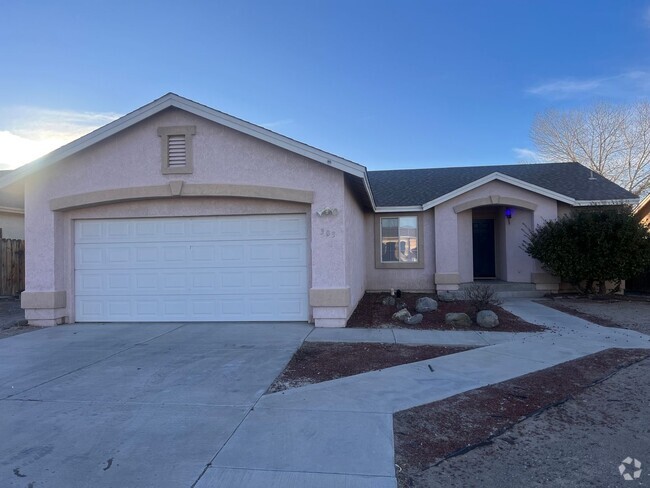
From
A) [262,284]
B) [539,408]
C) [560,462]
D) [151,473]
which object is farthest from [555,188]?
[151,473]

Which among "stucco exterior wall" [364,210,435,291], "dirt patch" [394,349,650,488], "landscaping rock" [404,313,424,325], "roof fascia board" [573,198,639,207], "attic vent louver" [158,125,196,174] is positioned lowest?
"dirt patch" [394,349,650,488]

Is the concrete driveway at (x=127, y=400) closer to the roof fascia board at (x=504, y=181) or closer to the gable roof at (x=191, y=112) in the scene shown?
the gable roof at (x=191, y=112)

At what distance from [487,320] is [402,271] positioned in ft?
19.7

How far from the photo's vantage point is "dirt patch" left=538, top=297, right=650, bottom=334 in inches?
384

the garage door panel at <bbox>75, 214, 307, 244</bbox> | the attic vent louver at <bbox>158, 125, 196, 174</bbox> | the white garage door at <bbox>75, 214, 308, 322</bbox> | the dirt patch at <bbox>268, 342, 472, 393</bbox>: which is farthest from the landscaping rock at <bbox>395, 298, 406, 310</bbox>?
the attic vent louver at <bbox>158, 125, 196, 174</bbox>

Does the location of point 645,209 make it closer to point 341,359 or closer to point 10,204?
point 341,359

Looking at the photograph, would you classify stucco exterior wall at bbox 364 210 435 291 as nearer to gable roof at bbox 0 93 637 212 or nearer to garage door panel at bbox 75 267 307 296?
gable roof at bbox 0 93 637 212

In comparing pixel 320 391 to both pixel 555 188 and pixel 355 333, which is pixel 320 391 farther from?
pixel 555 188

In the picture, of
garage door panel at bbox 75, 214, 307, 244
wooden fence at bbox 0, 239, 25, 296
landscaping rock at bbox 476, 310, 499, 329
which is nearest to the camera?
landscaping rock at bbox 476, 310, 499, 329

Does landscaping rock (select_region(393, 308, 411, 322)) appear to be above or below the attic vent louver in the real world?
below

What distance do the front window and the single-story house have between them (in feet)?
15.3

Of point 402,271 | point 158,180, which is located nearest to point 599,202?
point 402,271

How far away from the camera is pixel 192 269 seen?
998cm

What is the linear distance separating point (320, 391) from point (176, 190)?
20.1 ft
